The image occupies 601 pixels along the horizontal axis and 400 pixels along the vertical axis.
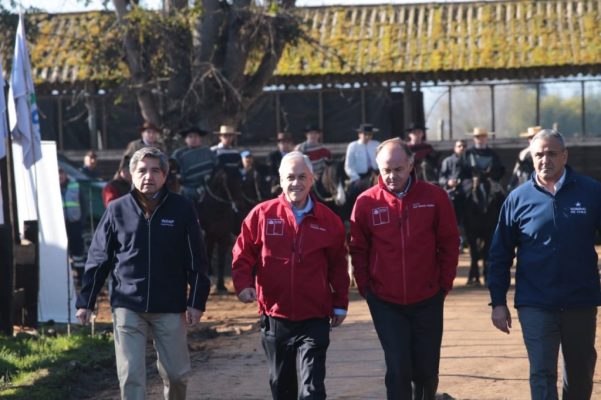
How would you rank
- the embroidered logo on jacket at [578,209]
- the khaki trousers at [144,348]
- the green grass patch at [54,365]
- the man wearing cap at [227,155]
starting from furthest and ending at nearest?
the man wearing cap at [227,155], the green grass patch at [54,365], the khaki trousers at [144,348], the embroidered logo on jacket at [578,209]

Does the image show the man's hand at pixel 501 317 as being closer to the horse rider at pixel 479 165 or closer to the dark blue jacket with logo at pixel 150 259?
the dark blue jacket with logo at pixel 150 259

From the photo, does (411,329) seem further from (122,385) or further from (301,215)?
(122,385)

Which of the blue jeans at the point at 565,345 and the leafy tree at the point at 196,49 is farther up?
the leafy tree at the point at 196,49

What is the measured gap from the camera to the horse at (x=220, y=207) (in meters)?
18.9

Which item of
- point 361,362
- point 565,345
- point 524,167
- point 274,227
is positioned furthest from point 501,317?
point 524,167

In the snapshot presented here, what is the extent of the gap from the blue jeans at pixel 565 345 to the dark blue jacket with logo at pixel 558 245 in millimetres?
72

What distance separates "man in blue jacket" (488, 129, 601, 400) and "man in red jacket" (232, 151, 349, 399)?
3.90 ft

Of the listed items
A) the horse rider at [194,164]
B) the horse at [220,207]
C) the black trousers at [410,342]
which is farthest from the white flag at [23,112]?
the black trousers at [410,342]

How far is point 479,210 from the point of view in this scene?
62.2 feet

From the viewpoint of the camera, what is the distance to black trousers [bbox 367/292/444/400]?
7.91 metres

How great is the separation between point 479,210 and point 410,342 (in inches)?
439

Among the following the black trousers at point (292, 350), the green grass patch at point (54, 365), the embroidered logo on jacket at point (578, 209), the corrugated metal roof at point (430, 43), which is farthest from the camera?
the corrugated metal roof at point (430, 43)

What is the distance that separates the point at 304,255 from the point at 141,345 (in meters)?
1.26

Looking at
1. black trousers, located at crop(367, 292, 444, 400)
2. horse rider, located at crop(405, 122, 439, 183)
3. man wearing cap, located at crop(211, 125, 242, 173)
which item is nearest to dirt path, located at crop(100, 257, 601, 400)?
black trousers, located at crop(367, 292, 444, 400)
